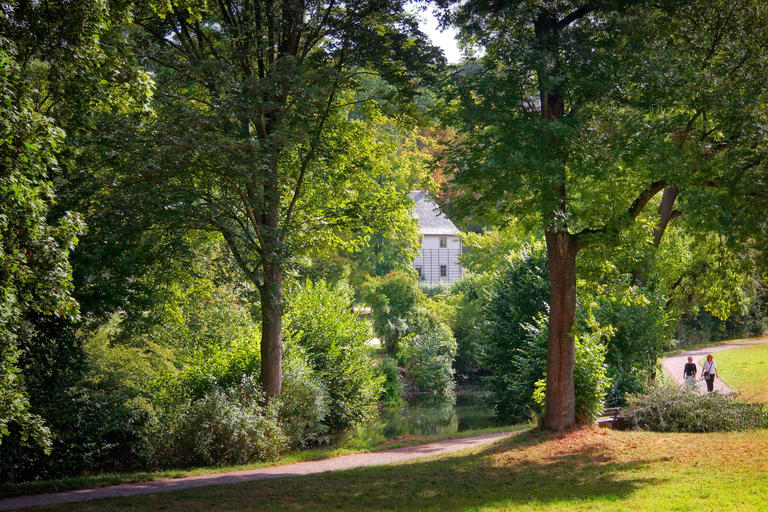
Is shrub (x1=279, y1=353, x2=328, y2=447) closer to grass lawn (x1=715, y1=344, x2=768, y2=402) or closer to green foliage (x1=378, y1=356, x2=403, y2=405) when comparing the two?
green foliage (x1=378, y1=356, x2=403, y2=405)

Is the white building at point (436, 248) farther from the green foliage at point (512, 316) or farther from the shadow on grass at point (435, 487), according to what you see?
the shadow on grass at point (435, 487)

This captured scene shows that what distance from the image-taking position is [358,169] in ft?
52.6

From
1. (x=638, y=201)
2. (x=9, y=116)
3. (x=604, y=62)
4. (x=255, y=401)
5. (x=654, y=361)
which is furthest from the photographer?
(x=654, y=361)

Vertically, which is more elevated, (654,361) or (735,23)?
(735,23)

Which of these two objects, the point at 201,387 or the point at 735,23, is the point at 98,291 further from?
the point at 735,23

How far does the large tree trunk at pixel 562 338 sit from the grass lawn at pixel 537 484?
1.12m

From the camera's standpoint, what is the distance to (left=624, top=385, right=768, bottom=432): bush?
46.4ft

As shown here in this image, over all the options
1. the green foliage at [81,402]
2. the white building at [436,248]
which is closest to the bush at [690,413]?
the green foliage at [81,402]

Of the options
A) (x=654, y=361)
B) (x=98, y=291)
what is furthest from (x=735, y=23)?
(x=98, y=291)

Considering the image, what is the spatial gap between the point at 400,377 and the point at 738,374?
47.6ft

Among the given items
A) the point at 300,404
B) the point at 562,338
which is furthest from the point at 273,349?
the point at 562,338

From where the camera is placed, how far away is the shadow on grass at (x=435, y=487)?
28.0 ft

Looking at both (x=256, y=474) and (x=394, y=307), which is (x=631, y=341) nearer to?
(x=256, y=474)

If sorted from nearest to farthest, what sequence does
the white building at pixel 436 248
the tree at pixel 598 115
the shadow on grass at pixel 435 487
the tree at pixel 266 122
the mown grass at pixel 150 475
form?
the shadow on grass at pixel 435 487
the mown grass at pixel 150 475
the tree at pixel 598 115
the tree at pixel 266 122
the white building at pixel 436 248
